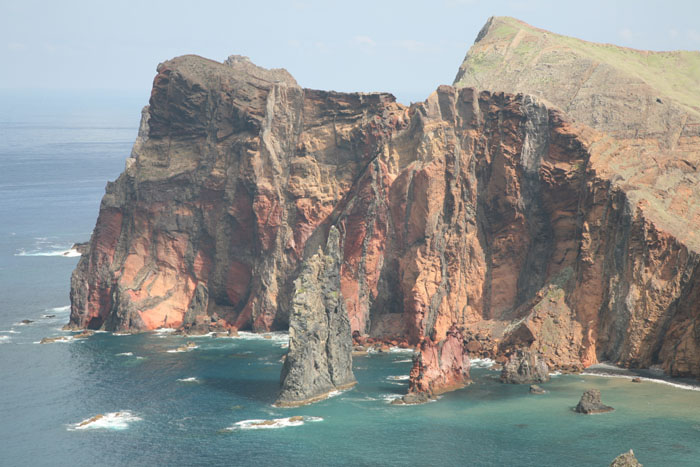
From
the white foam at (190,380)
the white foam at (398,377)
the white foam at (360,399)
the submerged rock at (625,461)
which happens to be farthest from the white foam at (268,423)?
the submerged rock at (625,461)

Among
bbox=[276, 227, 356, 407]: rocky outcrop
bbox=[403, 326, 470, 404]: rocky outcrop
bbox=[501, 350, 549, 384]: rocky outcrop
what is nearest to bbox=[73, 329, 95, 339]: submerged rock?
bbox=[276, 227, 356, 407]: rocky outcrop

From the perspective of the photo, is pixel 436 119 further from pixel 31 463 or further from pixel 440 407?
pixel 31 463

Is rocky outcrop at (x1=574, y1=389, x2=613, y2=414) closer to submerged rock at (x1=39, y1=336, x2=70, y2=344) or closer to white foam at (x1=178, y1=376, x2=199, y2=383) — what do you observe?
white foam at (x1=178, y1=376, x2=199, y2=383)

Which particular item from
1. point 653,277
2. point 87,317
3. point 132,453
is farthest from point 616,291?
point 87,317

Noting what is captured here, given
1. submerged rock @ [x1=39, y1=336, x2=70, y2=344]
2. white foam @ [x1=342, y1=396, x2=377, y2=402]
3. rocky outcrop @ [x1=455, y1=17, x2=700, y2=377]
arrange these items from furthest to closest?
submerged rock @ [x1=39, y1=336, x2=70, y2=344]
rocky outcrop @ [x1=455, y1=17, x2=700, y2=377]
white foam @ [x1=342, y1=396, x2=377, y2=402]

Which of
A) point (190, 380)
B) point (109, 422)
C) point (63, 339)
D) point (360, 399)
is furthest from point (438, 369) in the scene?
point (63, 339)

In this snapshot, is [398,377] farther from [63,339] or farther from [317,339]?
[63,339]
